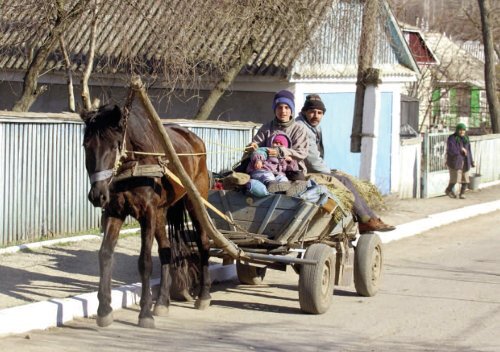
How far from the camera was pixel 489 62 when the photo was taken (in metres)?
31.2

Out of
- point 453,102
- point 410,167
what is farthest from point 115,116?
point 453,102

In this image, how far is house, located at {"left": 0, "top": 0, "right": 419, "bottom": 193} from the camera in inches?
704

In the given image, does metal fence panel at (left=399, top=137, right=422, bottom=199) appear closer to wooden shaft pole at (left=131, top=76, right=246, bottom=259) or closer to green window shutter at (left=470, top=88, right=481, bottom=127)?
wooden shaft pole at (left=131, top=76, right=246, bottom=259)

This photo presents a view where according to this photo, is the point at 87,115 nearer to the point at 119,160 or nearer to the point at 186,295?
the point at 119,160

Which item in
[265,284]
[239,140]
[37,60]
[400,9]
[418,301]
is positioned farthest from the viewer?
[400,9]

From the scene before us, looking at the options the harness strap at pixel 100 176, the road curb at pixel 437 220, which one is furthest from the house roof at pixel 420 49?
the harness strap at pixel 100 176

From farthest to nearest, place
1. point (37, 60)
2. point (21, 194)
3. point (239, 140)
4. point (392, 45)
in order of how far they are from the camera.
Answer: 1. point (392, 45)
2. point (239, 140)
3. point (37, 60)
4. point (21, 194)

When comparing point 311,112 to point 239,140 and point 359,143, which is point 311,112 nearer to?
point 239,140

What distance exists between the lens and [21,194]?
12219 millimetres

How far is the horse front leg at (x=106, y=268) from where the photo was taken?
8398mm

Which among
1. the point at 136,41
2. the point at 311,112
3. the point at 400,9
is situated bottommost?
the point at 311,112

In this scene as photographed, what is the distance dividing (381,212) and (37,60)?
731cm

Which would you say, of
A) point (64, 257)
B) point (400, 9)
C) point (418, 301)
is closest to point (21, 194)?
point (64, 257)

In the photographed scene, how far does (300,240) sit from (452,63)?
112ft
